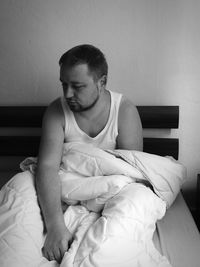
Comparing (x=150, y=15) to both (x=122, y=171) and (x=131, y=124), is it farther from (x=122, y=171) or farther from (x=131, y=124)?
(x=122, y=171)

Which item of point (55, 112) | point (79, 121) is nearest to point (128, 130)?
point (79, 121)

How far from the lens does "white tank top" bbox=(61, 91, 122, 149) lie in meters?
1.34

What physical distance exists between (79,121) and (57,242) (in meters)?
0.56

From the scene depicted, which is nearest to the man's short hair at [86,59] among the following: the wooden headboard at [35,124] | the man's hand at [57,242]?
the wooden headboard at [35,124]

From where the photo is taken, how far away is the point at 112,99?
1370mm

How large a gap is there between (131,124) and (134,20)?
56cm

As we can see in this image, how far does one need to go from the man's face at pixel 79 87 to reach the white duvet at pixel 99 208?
0.18m

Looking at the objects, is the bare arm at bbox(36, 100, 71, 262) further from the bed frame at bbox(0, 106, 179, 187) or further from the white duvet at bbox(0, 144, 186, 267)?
the bed frame at bbox(0, 106, 179, 187)

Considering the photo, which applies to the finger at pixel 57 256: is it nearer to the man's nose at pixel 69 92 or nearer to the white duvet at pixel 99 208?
the white duvet at pixel 99 208

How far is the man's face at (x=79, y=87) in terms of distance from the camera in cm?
117

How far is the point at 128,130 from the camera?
1.32 m

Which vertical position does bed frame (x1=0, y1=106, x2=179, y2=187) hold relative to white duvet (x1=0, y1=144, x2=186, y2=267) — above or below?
above

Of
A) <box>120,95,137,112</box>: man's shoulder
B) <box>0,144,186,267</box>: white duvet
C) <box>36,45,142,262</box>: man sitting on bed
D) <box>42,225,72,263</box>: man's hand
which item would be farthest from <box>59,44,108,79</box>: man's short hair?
<box>42,225,72,263</box>: man's hand

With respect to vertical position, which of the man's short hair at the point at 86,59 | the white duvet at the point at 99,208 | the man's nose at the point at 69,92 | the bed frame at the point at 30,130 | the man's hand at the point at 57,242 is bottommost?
the man's hand at the point at 57,242
